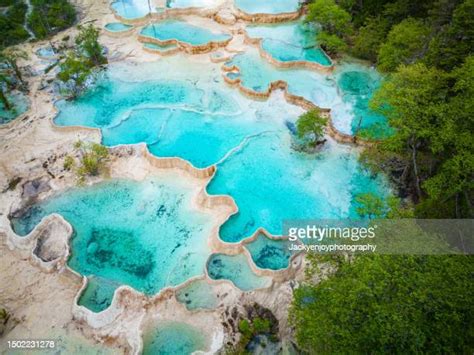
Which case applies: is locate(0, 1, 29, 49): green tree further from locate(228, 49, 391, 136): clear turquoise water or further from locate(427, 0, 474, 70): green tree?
locate(427, 0, 474, 70): green tree

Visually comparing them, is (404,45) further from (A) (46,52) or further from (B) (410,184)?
(A) (46,52)

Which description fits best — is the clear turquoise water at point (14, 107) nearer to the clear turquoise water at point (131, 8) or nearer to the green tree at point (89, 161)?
the green tree at point (89, 161)

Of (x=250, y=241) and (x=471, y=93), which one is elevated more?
(x=471, y=93)

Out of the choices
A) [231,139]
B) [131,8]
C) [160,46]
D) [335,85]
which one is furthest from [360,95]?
[131,8]

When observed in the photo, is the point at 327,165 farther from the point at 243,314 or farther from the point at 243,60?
the point at 243,60

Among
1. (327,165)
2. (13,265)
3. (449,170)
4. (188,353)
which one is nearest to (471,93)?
(449,170)

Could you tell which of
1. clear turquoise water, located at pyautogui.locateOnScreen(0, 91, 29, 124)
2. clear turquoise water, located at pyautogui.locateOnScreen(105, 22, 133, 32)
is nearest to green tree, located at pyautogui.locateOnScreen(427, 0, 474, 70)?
clear turquoise water, located at pyautogui.locateOnScreen(105, 22, 133, 32)
